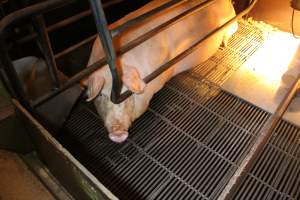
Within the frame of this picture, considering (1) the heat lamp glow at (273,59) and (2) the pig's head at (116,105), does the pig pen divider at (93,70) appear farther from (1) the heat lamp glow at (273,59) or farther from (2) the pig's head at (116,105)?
(1) the heat lamp glow at (273,59)

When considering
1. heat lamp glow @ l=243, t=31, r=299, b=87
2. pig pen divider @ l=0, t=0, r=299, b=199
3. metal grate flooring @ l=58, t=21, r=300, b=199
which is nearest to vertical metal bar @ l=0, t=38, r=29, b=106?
pig pen divider @ l=0, t=0, r=299, b=199

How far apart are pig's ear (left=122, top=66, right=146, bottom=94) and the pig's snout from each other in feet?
0.98

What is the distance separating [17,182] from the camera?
177 cm

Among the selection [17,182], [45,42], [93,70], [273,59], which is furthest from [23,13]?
[273,59]

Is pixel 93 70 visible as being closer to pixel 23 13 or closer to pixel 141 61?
pixel 141 61

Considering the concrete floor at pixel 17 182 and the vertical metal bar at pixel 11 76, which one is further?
the concrete floor at pixel 17 182

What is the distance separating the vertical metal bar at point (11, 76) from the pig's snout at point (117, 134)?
1.79ft

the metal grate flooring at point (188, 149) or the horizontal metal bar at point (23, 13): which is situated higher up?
the horizontal metal bar at point (23, 13)

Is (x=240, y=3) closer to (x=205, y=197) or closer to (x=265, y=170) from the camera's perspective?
(x=265, y=170)

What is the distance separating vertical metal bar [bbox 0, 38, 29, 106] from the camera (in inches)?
48.4

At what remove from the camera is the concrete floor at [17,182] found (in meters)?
1.71

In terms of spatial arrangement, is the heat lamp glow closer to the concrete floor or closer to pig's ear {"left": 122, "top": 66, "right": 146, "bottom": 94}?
pig's ear {"left": 122, "top": 66, "right": 146, "bottom": 94}

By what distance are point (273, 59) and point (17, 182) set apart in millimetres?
2231

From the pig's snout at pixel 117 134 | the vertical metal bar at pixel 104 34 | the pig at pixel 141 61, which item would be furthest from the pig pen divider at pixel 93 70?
the pig's snout at pixel 117 134
